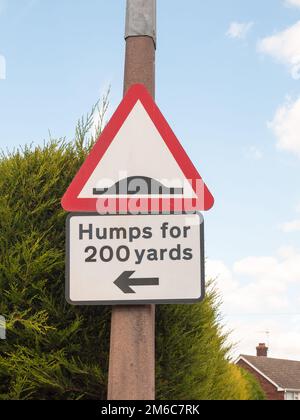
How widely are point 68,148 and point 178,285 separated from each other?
16.6 feet

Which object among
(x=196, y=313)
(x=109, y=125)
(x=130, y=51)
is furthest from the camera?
(x=196, y=313)

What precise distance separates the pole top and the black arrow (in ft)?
5.27

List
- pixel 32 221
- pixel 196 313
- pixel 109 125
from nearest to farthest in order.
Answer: pixel 109 125 → pixel 32 221 → pixel 196 313

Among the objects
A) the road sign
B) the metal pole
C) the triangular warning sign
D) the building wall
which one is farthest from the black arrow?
the building wall

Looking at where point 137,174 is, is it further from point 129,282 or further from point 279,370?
point 279,370

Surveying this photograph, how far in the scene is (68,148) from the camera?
26.5 ft

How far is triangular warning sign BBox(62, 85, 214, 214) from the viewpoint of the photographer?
3438mm

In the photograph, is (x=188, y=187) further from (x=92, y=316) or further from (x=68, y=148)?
(x=68, y=148)

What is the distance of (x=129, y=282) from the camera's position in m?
3.29

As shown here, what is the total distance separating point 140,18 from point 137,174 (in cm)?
110

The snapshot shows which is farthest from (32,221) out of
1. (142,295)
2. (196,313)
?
(142,295)

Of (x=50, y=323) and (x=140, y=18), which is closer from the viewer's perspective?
(x=140, y=18)

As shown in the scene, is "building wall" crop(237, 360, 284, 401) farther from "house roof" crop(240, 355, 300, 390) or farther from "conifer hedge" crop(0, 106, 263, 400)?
"conifer hedge" crop(0, 106, 263, 400)

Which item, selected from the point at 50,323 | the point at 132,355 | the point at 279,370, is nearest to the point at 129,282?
the point at 132,355
